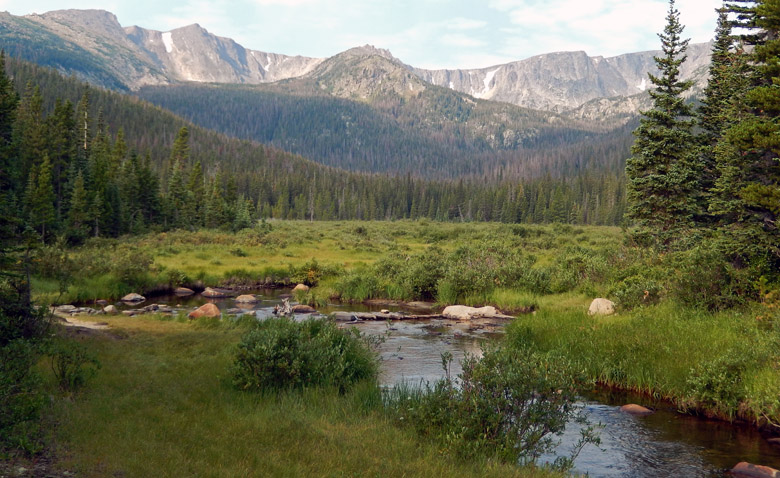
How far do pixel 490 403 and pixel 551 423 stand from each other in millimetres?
1123

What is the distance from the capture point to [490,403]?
9828mm

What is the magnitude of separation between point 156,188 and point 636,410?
70.4 m

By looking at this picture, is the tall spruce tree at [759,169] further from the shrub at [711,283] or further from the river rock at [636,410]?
the river rock at [636,410]

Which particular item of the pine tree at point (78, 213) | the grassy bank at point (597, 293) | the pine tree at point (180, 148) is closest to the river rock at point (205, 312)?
the grassy bank at point (597, 293)

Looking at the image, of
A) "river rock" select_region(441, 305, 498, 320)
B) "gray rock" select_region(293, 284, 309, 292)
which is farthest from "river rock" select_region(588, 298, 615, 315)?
"gray rock" select_region(293, 284, 309, 292)

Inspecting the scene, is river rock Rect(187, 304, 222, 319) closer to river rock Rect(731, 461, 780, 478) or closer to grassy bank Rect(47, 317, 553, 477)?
grassy bank Rect(47, 317, 553, 477)

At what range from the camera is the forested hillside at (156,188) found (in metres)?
55.4

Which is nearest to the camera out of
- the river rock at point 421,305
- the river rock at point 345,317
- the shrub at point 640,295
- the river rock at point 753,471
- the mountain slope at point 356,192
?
the river rock at point 753,471

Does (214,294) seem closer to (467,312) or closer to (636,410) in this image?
(467,312)

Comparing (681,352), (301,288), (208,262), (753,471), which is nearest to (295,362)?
(753,471)

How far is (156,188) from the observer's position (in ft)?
237

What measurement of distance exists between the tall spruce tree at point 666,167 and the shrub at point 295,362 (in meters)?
20.9

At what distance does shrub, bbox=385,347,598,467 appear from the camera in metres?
9.56

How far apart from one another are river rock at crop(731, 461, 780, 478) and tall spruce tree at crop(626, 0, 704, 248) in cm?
1901
